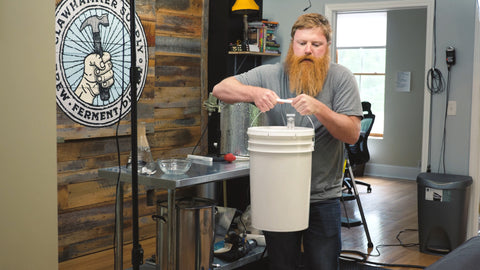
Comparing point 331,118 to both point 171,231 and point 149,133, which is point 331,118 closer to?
point 171,231

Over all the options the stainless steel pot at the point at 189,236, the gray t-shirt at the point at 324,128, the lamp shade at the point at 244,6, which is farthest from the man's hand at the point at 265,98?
the lamp shade at the point at 244,6

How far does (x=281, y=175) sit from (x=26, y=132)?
93 centimetres

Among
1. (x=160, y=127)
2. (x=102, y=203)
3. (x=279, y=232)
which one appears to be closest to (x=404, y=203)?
(x=160, y=127)

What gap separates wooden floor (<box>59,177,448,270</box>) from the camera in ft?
14.5

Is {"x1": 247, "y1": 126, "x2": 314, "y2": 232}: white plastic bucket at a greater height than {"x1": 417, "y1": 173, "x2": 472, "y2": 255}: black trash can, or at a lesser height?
greater

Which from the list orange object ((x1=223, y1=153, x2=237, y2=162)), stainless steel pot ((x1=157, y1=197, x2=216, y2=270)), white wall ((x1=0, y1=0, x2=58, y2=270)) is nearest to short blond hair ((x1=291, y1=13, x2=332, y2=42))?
white wall ((x1=0, y1=0, x2=58, y2=270))

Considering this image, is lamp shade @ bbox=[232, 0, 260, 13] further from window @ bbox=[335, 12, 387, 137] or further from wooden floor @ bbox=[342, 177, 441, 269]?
window @ bbox=[335, 12, 387, 137]

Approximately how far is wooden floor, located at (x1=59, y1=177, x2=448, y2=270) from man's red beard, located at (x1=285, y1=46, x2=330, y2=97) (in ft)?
7.95

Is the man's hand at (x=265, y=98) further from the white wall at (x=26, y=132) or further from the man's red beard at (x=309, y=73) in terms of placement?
the white wall at (x=26, y=132)

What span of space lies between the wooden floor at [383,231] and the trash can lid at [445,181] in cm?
58

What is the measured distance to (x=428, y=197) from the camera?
186 inches

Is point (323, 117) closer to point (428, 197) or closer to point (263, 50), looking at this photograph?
point (428, 197)

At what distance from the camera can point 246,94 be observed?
2268 millimetres

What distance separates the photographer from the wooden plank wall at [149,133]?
14.2ft
